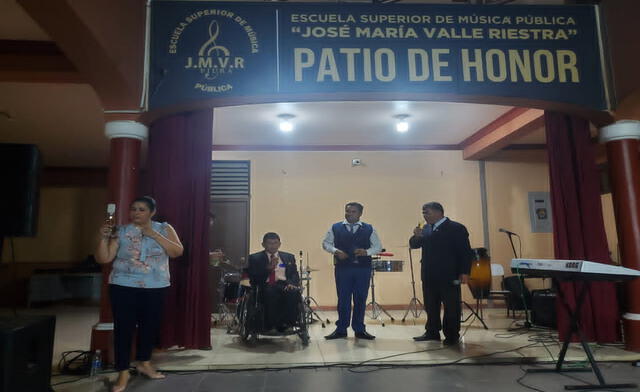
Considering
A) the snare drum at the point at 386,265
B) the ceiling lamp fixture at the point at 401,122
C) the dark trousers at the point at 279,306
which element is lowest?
the dark trousers at the point at 279,306

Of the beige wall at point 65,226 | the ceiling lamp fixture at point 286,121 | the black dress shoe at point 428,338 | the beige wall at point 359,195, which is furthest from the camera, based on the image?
the beige wall at point 65,226

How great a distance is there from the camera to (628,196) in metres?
3.92

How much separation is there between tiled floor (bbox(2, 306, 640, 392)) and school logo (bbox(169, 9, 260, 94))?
2194 mm

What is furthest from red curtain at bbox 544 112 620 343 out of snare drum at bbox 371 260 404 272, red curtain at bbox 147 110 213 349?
red curtain at bbox 147 110 213 349

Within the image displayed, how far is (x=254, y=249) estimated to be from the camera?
21.7 ft

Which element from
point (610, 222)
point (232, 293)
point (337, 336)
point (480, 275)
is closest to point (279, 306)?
point (337, 336)

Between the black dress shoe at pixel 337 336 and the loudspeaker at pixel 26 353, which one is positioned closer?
the loudspeaker at pixel 26 353

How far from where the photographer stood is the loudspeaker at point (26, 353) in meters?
2.01

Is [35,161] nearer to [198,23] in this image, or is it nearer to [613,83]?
[198,23]

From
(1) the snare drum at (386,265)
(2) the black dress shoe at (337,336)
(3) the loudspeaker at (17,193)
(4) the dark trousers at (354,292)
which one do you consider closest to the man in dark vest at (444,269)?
(4) the dark trousers at (354,292)

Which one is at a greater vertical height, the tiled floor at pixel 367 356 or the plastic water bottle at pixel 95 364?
the plastic water bottle at pixel 95 364

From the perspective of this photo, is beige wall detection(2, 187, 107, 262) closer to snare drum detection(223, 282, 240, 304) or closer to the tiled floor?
the tiled floor

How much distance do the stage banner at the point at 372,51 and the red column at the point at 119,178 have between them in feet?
1.02

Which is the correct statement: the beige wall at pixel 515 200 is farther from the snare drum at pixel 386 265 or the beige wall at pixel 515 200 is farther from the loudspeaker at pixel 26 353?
the loudspeaker at pixel 26 353
